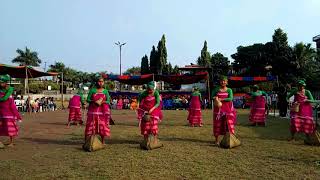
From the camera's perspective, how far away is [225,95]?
37.2 ft

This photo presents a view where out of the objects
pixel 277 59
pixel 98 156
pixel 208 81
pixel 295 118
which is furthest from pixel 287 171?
pixel 277 59

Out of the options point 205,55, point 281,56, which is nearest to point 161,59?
point 205,55

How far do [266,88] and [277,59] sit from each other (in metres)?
6.75

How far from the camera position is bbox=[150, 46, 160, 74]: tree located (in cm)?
6881

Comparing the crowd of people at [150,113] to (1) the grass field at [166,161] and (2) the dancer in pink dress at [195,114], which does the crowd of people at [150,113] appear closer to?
(1) the grass field at [166,161]

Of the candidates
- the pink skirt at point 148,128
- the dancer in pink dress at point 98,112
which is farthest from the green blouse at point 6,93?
the pink skirt at point 148,128

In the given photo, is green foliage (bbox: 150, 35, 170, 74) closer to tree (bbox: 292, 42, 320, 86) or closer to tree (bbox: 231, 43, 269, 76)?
tree (bbox: 231, 43, 269, 76)

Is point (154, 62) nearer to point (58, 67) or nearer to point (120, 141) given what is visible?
point (58, 67)

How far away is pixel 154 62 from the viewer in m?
70.1

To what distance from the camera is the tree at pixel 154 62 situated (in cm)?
6881

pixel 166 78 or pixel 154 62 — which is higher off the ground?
pixel 154 62

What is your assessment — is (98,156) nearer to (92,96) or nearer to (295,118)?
(92,96)

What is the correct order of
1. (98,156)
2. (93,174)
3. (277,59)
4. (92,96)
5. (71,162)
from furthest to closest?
1. (277,59)
2. (92,96)
3. (98,156)
4. (71,162)
5. (93,174)


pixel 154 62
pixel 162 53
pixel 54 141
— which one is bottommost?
pixel 54 141
